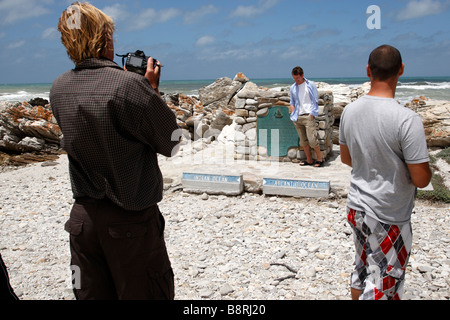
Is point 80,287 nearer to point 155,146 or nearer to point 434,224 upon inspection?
point 155,146

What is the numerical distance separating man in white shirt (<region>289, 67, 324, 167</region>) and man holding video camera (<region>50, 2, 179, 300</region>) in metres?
5.06

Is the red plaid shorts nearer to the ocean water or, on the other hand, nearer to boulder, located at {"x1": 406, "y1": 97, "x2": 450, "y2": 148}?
boulder, located at {"x1": 406, "y1": 97, "x2": 450, "y2": 148}

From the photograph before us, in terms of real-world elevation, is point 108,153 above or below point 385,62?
below

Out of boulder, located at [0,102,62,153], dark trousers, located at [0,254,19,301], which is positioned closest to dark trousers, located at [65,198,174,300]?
dark trousers, located at [0,254,19,301]

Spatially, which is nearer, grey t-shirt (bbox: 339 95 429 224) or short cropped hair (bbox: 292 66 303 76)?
grey t-shirt (bbox: 339 95 429 224)

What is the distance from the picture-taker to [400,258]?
6.86 feet

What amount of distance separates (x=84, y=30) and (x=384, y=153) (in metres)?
1.66

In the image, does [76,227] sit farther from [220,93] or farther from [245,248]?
[220,93]

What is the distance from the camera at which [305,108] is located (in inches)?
260

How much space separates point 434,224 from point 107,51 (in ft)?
14.9

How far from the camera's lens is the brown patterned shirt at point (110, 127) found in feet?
5.43

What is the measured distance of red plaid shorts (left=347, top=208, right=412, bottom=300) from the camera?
2.09 m

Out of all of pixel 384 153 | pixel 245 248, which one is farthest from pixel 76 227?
pixel 245 248
